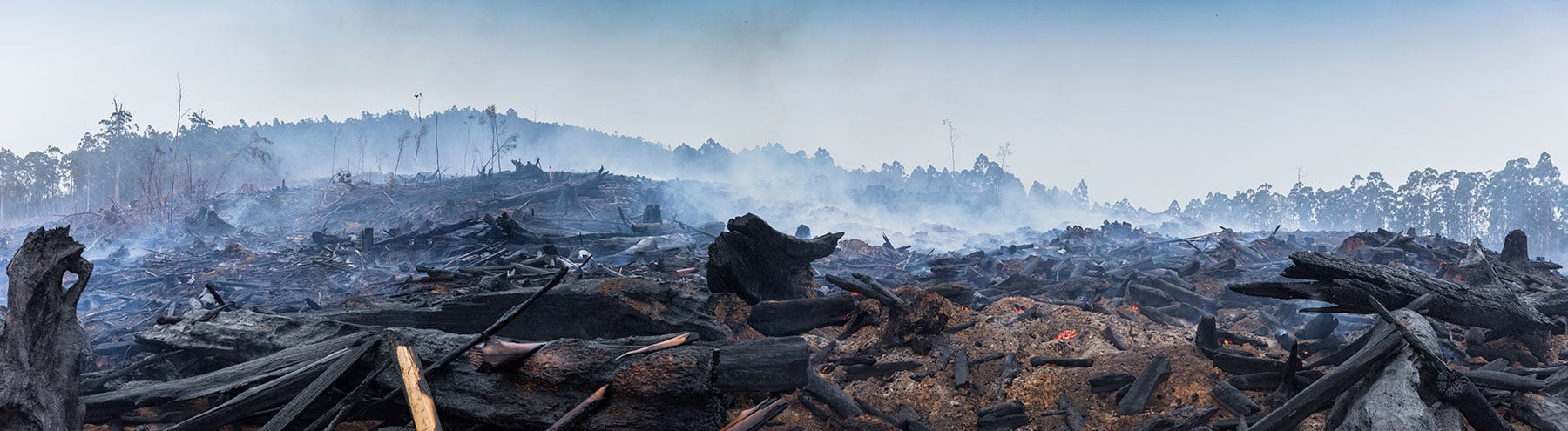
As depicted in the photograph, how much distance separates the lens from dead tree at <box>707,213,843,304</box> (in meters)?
6.57

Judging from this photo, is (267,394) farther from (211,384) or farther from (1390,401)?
(1390,401)

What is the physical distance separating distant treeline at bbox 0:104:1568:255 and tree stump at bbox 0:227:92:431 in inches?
1091

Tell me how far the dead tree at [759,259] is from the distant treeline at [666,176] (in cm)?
2600

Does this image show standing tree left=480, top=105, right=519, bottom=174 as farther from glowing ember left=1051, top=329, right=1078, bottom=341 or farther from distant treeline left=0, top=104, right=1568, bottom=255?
glowing ember left=1051, top=329, right=1078, bottom=341

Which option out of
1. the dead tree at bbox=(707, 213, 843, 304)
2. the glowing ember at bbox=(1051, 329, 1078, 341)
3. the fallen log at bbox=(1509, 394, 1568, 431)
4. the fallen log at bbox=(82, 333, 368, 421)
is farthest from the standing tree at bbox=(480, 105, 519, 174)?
the fallen log at bbox=(1509, 394, 1568, 431)

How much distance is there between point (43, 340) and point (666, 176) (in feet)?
254

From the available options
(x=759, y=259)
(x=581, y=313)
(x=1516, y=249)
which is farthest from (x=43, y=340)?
(x=1516, y=249)

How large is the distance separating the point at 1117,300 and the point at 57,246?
11.3 meters

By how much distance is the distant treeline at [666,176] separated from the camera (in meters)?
46.1

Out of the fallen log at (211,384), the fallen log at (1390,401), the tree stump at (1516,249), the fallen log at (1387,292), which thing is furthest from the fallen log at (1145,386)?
the tree stump at (1516,249)

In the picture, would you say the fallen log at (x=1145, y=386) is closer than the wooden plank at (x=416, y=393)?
No

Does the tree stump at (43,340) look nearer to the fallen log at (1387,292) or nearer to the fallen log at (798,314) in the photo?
the fallen log at (798,314)

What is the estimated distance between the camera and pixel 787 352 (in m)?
3.56

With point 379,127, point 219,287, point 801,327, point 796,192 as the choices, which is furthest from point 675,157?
point 801,327
